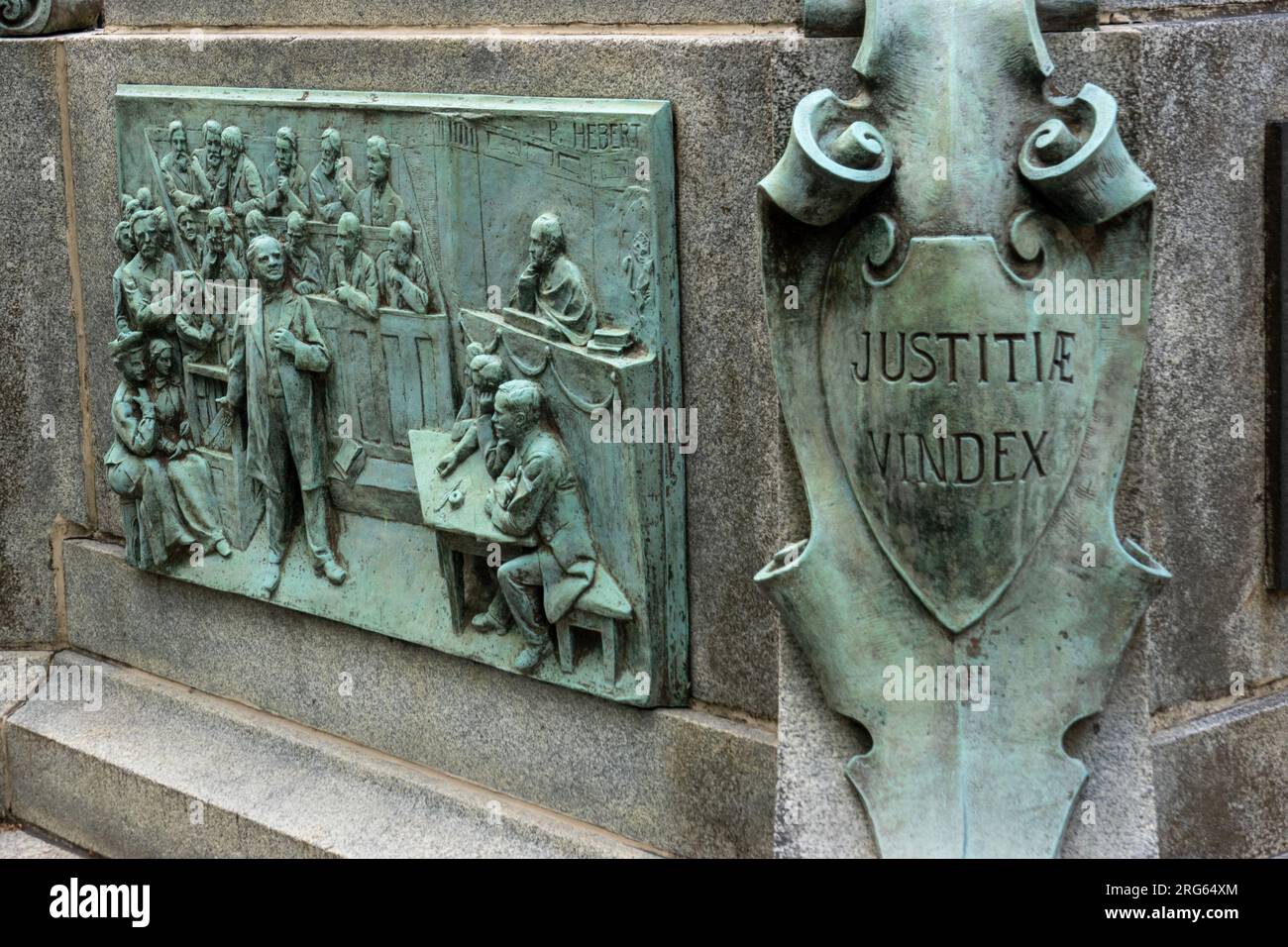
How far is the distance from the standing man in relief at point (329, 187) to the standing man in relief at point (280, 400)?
0.25 meters

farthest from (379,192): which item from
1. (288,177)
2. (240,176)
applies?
(240,176)

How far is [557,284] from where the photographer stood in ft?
21.2

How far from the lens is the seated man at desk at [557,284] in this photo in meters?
6.42

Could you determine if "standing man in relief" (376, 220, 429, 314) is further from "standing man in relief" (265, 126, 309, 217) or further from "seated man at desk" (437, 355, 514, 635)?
"standing man in relief" (265, 126, 309, 217)

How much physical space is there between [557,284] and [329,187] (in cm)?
117

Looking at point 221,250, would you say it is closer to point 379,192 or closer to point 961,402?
point 379,192

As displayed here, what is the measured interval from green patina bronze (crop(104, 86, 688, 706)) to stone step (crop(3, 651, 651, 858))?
50cm

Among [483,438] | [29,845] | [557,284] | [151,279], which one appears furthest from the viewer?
[29,845]

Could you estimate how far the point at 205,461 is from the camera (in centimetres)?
806

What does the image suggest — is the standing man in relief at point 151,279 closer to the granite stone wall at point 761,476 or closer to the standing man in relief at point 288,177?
the granite stone wall at point 761,476

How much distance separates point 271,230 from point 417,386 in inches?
35.5

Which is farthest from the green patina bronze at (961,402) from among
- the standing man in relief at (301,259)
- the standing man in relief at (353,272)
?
the standing man in relief at (301,259)

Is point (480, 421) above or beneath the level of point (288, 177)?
beneath

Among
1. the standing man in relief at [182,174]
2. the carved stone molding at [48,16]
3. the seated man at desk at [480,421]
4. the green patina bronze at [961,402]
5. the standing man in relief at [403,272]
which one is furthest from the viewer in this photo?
the carved stone molding at [48,16]
